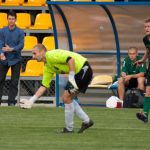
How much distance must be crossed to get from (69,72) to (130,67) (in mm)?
6705

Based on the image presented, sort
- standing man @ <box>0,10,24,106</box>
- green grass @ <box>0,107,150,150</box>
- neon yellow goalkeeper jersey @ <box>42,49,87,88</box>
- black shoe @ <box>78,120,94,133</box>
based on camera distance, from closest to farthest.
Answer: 1. green grass @ <box>0,107,150,150</box>
2. neon yellow goalkeeper jersey @ <box>42,49,87,88</box>
3. black shoe @ <box>78,120,94,133</box>
4. standing man @ <box>0,10,24,106</box>

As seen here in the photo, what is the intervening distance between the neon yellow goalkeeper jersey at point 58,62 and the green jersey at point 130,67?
19.7 ft

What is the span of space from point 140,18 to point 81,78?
7073mm

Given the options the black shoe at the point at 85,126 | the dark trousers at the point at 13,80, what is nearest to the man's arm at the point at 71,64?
the black shoe at the point at 85,126

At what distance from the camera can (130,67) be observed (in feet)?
61.6

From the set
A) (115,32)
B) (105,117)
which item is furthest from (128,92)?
(105,117)

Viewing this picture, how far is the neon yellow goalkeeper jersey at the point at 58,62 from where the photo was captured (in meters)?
12.4

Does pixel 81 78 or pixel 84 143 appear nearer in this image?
pixel 84 143

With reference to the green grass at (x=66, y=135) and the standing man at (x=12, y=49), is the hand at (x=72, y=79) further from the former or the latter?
the standing man at (x=12, y=49)

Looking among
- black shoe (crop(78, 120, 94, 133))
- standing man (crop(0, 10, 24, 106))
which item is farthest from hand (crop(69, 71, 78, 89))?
standing man (crop(0, 10, 24, 106))

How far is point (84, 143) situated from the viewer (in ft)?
37.0

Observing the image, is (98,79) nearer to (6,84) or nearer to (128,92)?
(128,92)

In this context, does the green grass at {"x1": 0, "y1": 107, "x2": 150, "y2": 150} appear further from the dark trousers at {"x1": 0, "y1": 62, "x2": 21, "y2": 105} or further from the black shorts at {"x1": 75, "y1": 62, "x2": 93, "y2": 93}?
the dark trousers at {"x1": 0, "y1": 62, "x2": 21, "y2": 105}

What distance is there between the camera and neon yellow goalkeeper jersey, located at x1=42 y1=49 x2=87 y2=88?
40.5ft
